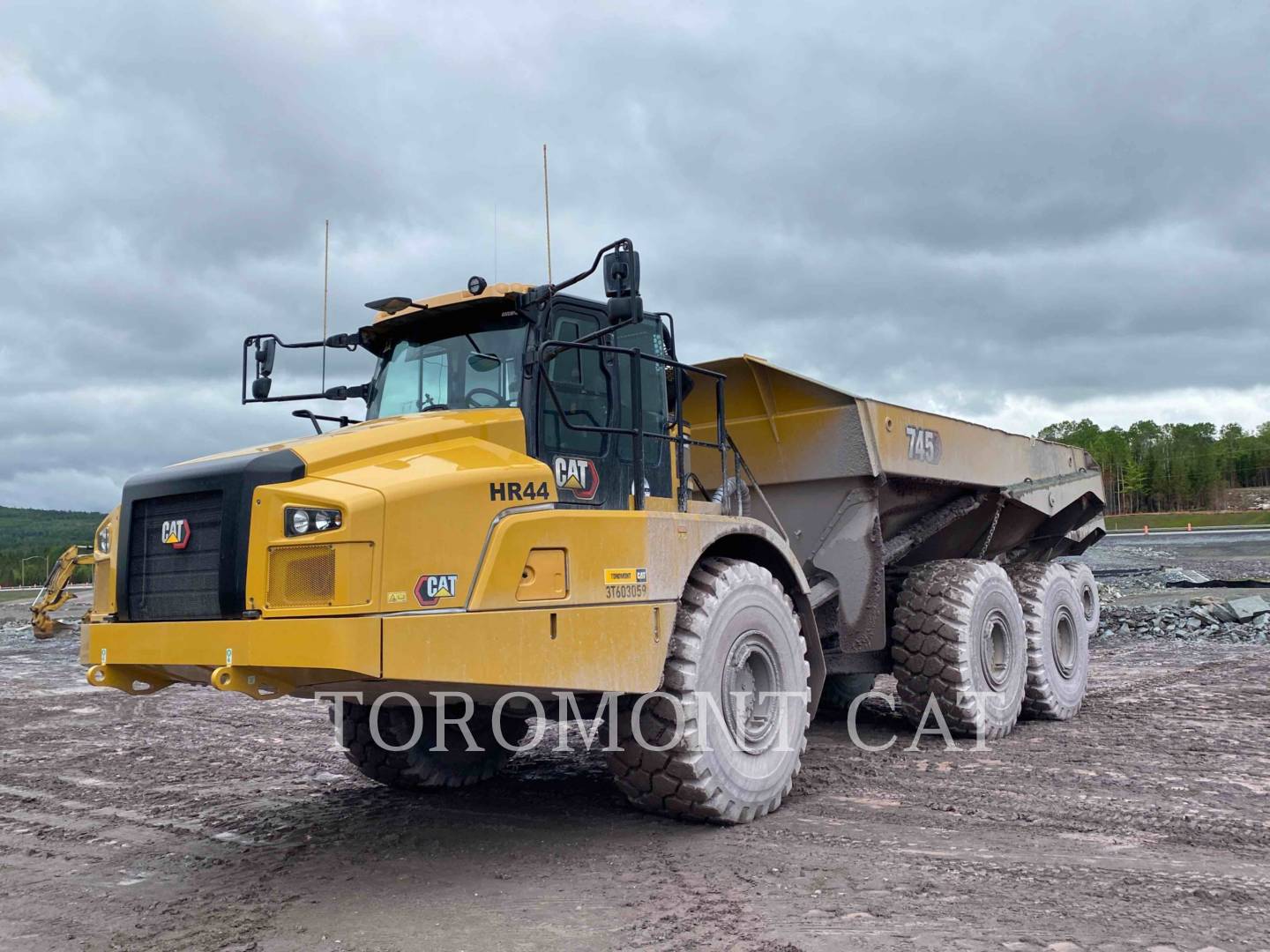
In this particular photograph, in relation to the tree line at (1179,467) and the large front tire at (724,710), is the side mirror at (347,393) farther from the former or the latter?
the tree line at (1179,467)

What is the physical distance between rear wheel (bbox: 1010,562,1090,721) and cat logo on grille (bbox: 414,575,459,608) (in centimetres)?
576

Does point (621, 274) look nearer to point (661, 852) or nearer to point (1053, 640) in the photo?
point (661, 852)

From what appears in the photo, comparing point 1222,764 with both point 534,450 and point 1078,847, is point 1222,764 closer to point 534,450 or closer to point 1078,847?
point 1078,847

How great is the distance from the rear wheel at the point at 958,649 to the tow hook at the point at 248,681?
477 cm

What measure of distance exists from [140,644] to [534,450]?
6.27 feet

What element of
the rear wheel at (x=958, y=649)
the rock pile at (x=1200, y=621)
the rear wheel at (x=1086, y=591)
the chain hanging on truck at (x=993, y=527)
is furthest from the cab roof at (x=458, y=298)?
the rock pile at (x=1200, y=621)

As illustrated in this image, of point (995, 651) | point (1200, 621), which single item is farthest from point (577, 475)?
point (1200, 621)

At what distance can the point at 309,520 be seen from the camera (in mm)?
4363

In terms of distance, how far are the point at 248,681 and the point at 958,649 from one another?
5.03 m

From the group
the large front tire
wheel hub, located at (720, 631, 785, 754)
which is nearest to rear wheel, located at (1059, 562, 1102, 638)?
the large front tire

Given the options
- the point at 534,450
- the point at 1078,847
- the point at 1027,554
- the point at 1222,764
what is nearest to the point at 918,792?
the point at 1078,847

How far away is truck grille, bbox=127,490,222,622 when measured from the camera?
4629 mm

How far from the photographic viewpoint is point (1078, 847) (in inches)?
200

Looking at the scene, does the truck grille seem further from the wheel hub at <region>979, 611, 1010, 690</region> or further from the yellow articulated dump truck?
the wheel hub at <region>979, 611, 1010, 690</region>
